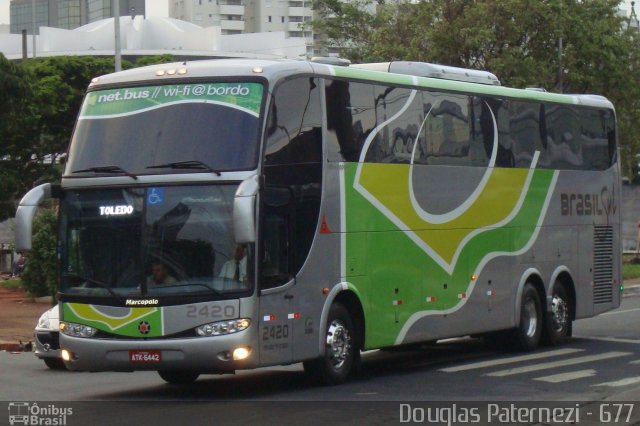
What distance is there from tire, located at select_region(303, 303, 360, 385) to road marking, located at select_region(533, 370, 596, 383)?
2414 millimetres

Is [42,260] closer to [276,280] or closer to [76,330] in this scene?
[76,330]

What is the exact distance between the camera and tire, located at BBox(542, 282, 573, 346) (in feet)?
64.0

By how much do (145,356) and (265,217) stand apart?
2.02 metres

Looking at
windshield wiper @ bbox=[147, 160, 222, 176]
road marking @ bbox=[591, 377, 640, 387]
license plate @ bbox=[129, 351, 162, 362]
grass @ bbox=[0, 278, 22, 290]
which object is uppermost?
windshield wiper @ bbox=[147, 160, 222, 176]

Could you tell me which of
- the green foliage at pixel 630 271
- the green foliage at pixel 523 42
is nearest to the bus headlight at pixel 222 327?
the green foliage at pixel 523 42

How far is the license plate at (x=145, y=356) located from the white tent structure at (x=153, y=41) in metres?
84.6

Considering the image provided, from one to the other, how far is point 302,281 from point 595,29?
27.6 m

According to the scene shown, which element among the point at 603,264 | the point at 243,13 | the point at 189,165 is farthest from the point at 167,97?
the point at 243,13

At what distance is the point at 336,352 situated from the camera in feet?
47.5

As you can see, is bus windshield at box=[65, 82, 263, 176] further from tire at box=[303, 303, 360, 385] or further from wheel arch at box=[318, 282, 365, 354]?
tire at box=[303, 303, 360, 385]

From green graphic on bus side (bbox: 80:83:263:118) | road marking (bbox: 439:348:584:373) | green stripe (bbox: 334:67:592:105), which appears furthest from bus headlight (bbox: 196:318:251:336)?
road marking (bbox: 439:348:584:373)

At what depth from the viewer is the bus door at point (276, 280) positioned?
1316 cm

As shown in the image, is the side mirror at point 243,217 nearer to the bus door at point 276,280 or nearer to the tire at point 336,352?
the bus door at point 276,280

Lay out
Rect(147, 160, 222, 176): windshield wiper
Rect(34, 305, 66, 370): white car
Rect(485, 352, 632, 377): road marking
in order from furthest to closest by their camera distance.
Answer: Rect(34, 305, 66, 370): white car < Rect(485, 352, 632, 377): road marking < Rect(147, 160, 222, 176): windshield wiper
